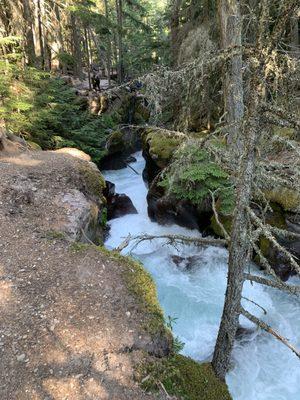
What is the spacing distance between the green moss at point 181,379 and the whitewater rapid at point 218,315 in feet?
6.77

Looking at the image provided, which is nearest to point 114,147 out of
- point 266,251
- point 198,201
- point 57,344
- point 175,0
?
point 175,0

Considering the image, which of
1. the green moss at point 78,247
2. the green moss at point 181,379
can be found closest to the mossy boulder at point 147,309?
the green moss at point 181,379

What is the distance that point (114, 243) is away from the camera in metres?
12.2

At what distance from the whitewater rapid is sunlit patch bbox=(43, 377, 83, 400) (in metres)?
2.37

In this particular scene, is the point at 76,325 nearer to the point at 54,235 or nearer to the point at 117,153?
the point at 54,235

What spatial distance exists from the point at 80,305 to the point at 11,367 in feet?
3.72

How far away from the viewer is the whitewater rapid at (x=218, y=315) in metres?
7.07

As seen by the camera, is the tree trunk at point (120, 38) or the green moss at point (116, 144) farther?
the tree trunk at point (120, 38)

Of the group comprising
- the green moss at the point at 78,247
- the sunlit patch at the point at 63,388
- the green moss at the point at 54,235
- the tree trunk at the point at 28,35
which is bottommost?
the sunlit patch at the point at 63,388

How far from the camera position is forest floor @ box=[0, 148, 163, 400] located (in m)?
3.94

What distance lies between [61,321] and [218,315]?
4.97 m

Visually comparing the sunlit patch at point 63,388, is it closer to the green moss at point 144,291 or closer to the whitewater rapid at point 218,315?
the green moss at point 144,291

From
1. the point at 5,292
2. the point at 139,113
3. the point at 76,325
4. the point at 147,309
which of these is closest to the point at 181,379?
the point at 147,309

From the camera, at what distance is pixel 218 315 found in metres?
8.62
